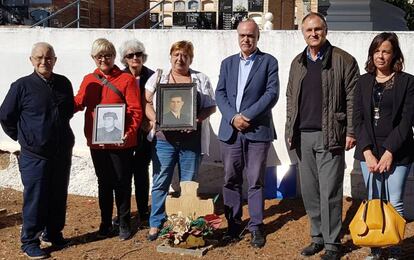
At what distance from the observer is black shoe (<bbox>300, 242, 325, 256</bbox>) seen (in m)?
5.55

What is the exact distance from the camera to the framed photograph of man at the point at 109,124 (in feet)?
19.2

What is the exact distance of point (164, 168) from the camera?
19.8ft

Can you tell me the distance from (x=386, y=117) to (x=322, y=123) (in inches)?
20.6

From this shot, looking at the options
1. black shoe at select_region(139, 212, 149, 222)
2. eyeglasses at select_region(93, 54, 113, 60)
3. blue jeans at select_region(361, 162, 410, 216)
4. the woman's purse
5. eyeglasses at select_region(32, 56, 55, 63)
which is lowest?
black shoe at select_region(139, 212, 149, 222)

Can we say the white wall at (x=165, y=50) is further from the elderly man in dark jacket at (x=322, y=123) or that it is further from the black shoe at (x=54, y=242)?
the black shoe at (x=54, y=242)

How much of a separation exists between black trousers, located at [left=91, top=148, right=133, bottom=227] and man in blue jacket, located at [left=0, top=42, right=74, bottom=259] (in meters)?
0.31

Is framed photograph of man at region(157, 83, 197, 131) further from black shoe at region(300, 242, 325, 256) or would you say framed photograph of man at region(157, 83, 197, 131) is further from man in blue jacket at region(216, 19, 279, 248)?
black shoe at region(300, 242, 325, 256)

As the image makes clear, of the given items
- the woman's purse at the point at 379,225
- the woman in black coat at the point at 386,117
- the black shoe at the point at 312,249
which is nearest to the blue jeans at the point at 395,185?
the woman in black coat at the point at 386,117

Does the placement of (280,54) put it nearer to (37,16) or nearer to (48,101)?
(48,101)

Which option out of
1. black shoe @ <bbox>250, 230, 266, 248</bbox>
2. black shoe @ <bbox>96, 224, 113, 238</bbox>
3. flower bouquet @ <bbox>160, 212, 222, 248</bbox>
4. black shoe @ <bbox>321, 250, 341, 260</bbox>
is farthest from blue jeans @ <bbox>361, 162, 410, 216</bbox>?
black shoe @ <bbox>96, 224, 113, 238</bbox>

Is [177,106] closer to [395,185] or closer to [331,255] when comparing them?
[331,255]

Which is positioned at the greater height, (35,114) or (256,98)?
(256,98)

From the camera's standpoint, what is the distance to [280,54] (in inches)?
283

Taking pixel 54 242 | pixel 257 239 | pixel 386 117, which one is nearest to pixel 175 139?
pixel 257 239
